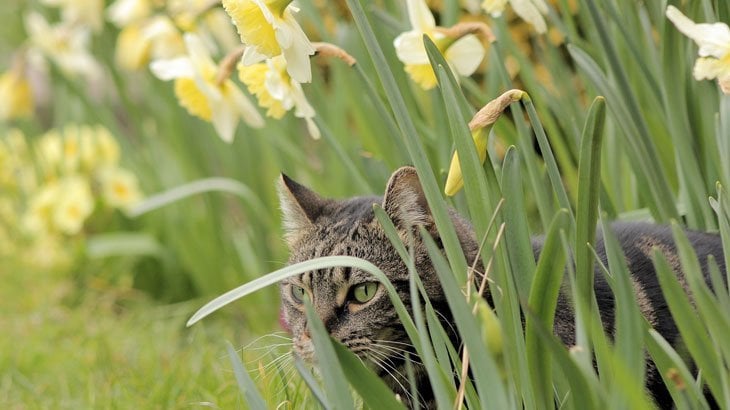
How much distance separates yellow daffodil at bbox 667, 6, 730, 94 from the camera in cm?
172

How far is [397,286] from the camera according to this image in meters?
1.96

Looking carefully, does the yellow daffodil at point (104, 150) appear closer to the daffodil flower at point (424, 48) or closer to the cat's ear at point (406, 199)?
the daffodil flower at point (424, 48)

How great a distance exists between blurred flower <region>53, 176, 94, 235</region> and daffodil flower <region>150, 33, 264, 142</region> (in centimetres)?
221

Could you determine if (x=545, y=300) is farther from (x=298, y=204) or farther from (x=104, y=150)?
(x=104, y=150)

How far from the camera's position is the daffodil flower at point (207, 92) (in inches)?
91.9

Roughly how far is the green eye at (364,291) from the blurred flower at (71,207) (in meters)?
2.81

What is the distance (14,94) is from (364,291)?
2713 mm

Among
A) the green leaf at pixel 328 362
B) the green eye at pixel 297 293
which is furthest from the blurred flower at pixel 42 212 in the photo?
the green leaf at pixel 328 362

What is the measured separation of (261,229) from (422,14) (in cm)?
190

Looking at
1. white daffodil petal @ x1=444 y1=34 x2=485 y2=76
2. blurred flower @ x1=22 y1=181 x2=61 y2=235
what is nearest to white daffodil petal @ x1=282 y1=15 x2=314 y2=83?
white daffodil petal @ x1=444 y1=34 x2=485 y2=76

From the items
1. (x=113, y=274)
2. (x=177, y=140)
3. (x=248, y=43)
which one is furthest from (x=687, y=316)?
(x=113, y=274)

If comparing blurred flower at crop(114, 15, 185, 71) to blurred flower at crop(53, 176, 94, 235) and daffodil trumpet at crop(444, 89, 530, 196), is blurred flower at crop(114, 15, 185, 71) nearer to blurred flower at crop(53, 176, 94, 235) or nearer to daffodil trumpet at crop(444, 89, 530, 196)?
blurred flower at crop(53, 176, 94, 235)

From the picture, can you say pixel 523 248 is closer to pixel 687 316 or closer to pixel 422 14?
pixel 687 316

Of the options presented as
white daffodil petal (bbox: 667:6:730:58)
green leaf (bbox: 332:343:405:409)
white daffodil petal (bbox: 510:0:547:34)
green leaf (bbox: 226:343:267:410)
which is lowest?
green leaf (bbox: 332:343:405:409)
